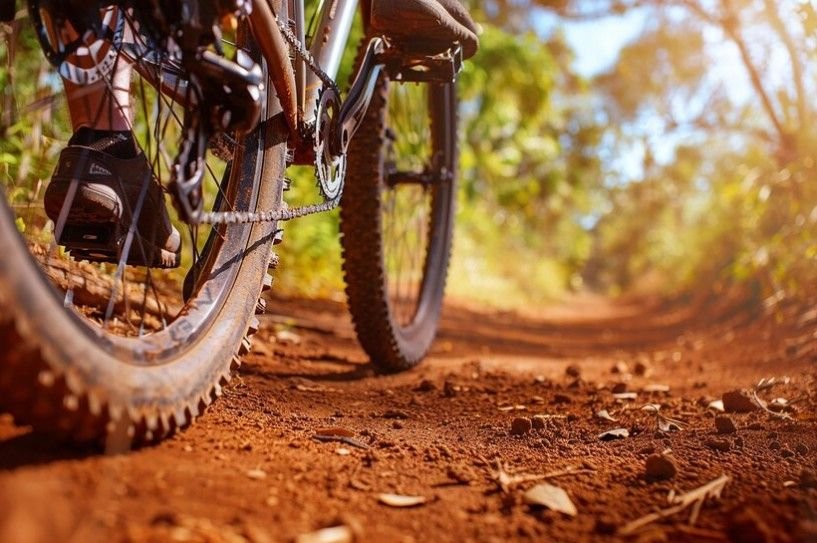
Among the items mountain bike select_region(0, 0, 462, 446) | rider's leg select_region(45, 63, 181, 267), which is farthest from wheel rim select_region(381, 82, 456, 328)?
rider's leg select_region(45, 63, 181, 267)

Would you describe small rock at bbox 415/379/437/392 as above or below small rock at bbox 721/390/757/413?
above

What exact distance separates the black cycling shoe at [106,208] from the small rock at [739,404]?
5.15 feet

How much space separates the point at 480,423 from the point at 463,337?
2.73 m

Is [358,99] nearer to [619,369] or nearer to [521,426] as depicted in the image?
[521,426]

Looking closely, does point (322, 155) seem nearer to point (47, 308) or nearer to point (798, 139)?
point (47, 308)

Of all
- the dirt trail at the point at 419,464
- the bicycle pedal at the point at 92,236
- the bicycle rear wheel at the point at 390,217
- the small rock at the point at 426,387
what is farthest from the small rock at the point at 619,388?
the bicycle pedal at the point at 92,236

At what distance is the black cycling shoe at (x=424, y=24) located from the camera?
200cm

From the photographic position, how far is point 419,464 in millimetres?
1372

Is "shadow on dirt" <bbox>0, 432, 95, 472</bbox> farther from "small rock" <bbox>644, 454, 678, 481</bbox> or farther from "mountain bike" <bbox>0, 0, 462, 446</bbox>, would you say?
"small rock" <bbox>644, 454, 678, 481</bbox>

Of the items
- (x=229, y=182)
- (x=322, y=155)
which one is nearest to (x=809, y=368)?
(x=322, y=155)

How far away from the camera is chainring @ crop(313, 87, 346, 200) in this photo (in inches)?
71.6

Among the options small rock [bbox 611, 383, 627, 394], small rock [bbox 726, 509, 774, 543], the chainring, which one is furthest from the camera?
small rock [bbox 611, 383, 627, 394]

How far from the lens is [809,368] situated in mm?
2764

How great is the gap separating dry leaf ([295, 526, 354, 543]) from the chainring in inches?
40.4
